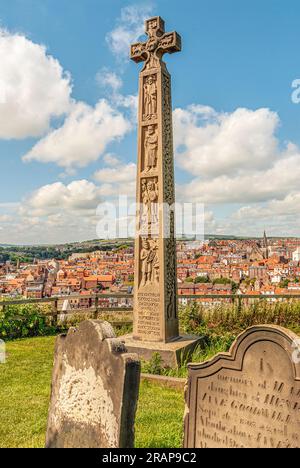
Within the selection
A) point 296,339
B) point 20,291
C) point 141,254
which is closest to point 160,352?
point 141,254

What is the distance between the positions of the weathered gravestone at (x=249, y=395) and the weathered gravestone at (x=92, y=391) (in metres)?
0.82

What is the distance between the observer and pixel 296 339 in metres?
3.39

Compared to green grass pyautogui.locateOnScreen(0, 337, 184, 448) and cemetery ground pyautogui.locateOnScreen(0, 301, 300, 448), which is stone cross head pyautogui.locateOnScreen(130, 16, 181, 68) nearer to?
cemetery ground pyautogui.locateOnScreen(0, 301, 300, 448)

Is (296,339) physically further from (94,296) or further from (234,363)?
(94,296)

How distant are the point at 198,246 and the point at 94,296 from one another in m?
4.95

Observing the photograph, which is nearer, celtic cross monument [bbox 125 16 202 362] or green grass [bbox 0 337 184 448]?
green grass [bbox 0 337 184 448]

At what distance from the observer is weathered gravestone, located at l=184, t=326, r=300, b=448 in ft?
11.2

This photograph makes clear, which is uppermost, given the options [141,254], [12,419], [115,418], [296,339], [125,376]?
[141,254]

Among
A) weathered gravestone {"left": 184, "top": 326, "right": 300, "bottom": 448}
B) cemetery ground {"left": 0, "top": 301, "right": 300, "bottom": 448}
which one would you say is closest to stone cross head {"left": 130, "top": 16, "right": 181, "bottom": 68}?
cemetery ground {"left": 0, "top": 301, "right": 300, "bottom": 448}

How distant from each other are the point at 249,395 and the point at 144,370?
4.19m

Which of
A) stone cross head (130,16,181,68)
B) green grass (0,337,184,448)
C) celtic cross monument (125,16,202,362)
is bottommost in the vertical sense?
green grass (0,337,184,448)

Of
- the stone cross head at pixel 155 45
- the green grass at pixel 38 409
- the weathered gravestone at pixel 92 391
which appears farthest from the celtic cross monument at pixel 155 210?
the weathered gravestone at pixel 92 391

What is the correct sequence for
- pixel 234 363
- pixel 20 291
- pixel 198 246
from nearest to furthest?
pixel 234 363 < pixel 20 291 < pixel 198 246

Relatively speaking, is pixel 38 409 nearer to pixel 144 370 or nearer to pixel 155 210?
pixel 144 370
